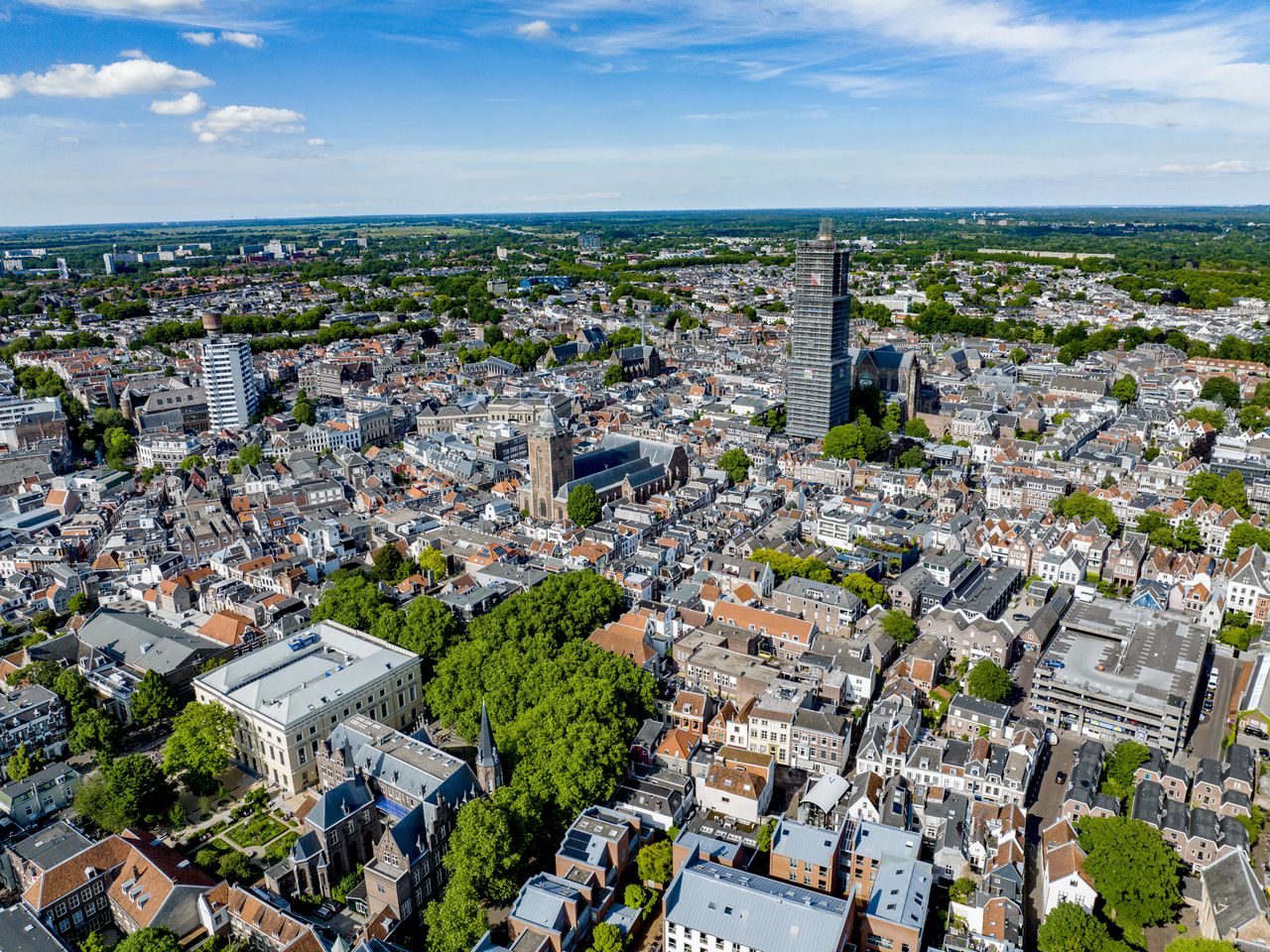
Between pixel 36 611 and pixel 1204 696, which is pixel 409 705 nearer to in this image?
pixel 36 611

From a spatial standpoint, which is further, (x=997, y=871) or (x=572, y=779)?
(x=572, y=779)

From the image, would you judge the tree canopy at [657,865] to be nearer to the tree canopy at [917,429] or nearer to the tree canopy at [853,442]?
the tree canopy at [853,442]

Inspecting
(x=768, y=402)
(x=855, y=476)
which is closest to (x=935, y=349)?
(x=768, y=402)

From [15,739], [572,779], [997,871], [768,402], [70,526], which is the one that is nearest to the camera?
[997,871]

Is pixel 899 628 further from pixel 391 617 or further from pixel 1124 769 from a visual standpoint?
pixel 391 617

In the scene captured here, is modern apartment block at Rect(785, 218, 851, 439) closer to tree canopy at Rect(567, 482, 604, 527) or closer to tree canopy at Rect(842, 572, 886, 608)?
tree canopy at Rect(567, 482, 604, 527)

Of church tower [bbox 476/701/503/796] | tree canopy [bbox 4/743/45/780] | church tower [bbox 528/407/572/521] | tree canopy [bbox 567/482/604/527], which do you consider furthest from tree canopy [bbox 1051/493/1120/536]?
tree canopy [bbox 4/743/45/780]
